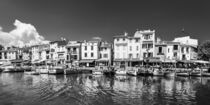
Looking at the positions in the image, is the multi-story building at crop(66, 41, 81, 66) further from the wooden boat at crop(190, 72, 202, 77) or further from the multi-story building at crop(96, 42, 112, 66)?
the wooden boat at crop(190, 72, 202, 77)

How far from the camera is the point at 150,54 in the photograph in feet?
185

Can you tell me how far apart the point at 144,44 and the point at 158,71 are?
54.1 feet

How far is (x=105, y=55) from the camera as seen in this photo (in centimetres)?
6431

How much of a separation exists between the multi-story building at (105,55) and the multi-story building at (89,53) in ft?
6.21

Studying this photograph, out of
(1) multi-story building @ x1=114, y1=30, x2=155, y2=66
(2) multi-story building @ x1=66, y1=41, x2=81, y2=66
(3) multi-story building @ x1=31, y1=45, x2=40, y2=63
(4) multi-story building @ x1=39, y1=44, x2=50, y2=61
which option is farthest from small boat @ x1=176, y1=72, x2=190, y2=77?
(3) multi-story building @ x1=31, y1=45, x2=40, y2=63

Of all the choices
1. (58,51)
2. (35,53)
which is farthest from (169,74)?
(35,53)

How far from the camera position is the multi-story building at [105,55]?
61734mm

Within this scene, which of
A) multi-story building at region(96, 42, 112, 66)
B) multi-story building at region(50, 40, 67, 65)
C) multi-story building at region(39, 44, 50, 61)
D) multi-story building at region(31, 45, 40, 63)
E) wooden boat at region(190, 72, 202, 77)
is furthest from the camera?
multi-story building at region(31, 45, 40, 63)

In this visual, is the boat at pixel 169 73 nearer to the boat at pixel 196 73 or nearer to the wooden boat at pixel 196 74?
the wooden boat at pixel 196 74

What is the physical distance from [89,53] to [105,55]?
757 cm

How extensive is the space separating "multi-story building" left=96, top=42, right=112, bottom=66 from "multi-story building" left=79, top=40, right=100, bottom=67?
1893mm

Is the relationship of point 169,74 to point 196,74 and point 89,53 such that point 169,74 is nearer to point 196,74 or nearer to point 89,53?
point 196,74

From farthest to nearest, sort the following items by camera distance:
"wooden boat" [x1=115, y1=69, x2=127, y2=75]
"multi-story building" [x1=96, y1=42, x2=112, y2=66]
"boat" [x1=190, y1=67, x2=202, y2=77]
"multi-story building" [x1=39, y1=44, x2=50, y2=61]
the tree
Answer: "multi-story building" [x1=39, y1=44, x2=50, y2=61] → "multi-story building" [x1=96, y1=42, x2=112, y2=66] → the tree → "wooden boat" [x1=115, y1=69, x2=127, y2=75] → "boat" [x1=190, y1=67, x2=202, y2=77]

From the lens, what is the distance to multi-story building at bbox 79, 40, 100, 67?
63531mm
